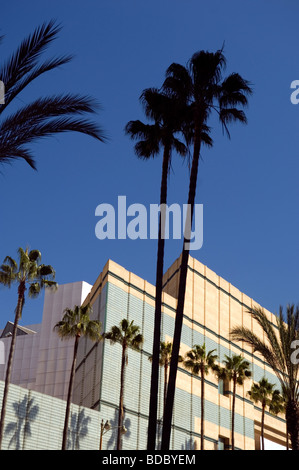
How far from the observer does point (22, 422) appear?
1838 inches

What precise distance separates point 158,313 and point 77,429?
32107 mm

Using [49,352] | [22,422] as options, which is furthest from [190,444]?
[49,352]

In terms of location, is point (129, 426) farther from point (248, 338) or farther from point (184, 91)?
point (184, 91)

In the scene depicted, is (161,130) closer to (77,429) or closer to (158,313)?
(158,313)

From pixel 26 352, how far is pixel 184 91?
3033 inches

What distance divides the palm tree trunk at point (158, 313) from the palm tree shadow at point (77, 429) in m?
31.0

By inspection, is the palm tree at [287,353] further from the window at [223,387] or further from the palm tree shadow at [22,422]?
the window at [223,387]

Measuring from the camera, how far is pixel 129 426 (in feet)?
189

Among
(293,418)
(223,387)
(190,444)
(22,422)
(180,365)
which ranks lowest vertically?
(293,418)

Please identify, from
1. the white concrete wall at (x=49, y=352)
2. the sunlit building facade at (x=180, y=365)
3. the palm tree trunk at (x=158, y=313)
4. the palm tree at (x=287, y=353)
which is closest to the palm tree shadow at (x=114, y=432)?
the sunlit building facade at (x=180, y=365)

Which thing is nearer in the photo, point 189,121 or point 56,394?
point 189,121

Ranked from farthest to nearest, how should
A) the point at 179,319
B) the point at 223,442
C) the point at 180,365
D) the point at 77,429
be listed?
the point at 223,442 < the point at 180,365 < the point at 77,429 < the point at 179,319

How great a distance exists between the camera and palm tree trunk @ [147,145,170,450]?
20.6m
